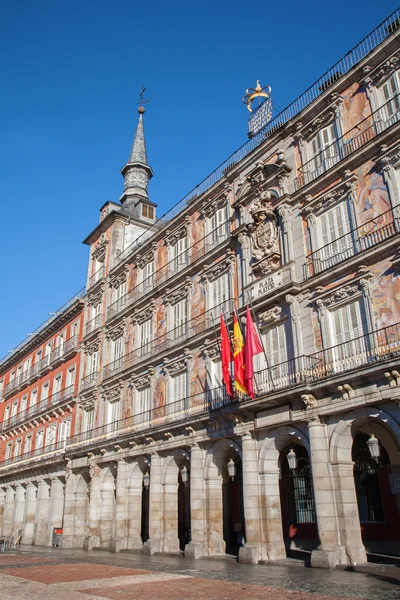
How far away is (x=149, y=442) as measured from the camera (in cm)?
2630

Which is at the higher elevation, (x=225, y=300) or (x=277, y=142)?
(x=277, y=142)

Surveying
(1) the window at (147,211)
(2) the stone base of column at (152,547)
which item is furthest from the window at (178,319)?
(1) the window at (147,211)

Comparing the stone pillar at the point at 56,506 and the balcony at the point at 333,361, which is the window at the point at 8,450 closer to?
the stone pillar at the point at 56,506

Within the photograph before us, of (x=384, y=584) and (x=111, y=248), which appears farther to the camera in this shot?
(x=111, y=248)

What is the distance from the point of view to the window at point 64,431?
3628 centimetres

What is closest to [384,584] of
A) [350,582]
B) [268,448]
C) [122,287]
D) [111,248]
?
[350,582]


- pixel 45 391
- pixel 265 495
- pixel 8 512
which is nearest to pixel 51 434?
pixel 45 391

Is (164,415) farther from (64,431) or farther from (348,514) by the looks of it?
(64,431)

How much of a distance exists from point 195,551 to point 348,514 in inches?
300

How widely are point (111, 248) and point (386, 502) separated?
2425cm

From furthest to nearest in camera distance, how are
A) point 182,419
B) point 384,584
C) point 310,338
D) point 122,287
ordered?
point 122,287 → point 182,419 → point 310,338 → point 384,584

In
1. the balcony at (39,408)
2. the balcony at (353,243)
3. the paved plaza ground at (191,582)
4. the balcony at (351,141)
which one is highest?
the balcony at (351,141)

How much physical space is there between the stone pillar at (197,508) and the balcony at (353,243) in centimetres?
943

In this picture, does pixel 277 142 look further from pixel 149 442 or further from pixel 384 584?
pixel 384 584
